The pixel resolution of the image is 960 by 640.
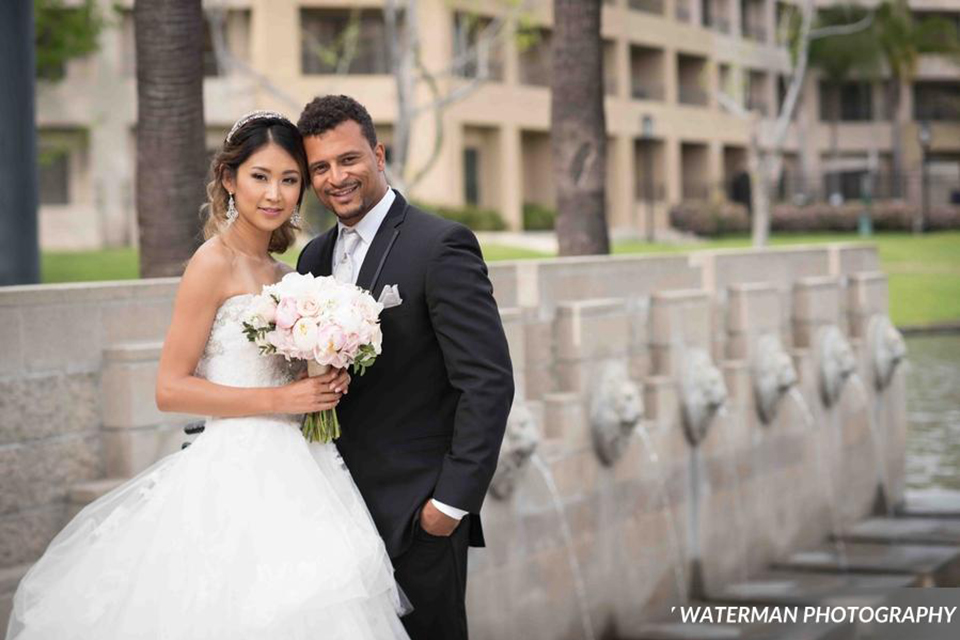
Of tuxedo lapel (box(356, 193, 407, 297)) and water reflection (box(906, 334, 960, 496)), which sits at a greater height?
tuxedo lapel (box(356, 193, 407, 297))

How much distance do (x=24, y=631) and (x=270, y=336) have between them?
1.28 m

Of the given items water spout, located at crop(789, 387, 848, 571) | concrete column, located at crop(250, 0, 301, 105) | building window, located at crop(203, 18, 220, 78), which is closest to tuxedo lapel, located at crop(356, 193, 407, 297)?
water spout, located at crop(789, 387, 848, 571)

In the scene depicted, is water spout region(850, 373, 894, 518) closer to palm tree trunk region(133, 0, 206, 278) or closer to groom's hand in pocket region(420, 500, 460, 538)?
palm tree trunk region(133, 0, 206, 278)

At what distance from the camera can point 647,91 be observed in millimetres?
60594

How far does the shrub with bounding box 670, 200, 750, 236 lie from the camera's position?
55.5m

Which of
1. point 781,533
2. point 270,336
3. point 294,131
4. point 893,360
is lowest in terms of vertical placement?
point 781,533

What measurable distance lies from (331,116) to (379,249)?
0.46 m

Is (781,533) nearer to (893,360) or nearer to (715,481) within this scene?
(715,481)

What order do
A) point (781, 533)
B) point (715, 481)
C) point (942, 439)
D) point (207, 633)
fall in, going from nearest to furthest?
1. point (207, 633)
2. point (715, 481)
3. point (781, 533)
4. point (942, 439)

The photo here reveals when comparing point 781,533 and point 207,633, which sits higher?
point 207,633

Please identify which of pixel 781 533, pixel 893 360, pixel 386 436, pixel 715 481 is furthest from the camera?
pixel 893 360

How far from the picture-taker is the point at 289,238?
5.66 m

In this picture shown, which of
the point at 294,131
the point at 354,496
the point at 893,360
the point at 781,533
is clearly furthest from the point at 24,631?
Answer: the point at 893,360

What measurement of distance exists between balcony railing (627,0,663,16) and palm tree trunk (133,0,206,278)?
49.5 meters
